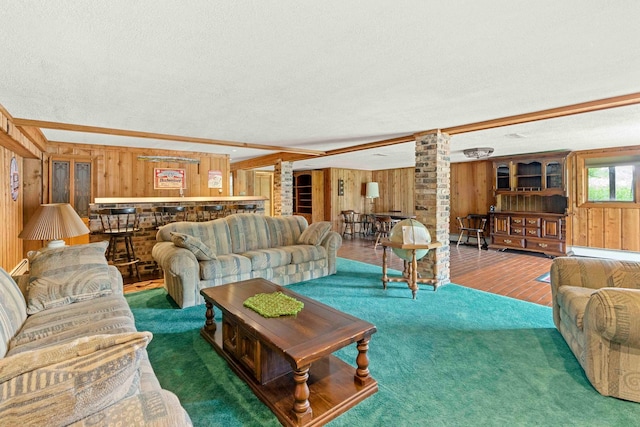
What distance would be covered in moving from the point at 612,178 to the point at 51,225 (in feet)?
28.4

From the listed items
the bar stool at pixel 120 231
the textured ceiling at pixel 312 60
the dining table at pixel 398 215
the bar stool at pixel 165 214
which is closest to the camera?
the textured ceiling at pixel 312 60

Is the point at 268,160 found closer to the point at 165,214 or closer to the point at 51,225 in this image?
the point at 165,214

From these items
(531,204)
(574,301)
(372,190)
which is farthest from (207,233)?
(531,204)

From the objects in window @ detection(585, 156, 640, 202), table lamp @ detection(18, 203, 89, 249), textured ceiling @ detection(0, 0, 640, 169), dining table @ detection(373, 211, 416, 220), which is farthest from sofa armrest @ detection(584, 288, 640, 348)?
window @ detection(585, 156, 640, 202)

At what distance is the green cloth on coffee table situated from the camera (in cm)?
210

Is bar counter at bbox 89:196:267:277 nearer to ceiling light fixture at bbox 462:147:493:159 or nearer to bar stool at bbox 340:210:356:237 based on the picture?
bar stool at bbox 340:210:356:237

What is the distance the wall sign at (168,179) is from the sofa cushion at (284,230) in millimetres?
2744

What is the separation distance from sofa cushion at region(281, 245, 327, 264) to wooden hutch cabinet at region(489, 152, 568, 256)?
459 centimetres

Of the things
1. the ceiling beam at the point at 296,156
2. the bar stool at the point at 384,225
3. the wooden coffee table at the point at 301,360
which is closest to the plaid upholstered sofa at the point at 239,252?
the wooden coffee table at the point at 301,360

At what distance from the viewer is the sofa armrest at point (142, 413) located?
0.79m

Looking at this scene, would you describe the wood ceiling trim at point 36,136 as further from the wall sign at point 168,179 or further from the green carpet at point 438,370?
the green carpet at point 438,370

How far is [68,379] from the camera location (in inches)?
29.5

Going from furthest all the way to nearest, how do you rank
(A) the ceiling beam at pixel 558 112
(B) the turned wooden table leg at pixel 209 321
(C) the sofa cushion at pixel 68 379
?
(A) the ceiling beam at pixel 558 112, (B) the turned wooden table leg at pixel 209 321, (C) the sofa cushion at pixel 68 379

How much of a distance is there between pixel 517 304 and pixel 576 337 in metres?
1.25
